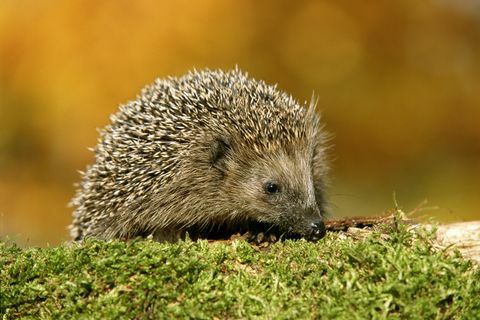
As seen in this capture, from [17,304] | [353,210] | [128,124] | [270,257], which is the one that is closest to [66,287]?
[17,304]

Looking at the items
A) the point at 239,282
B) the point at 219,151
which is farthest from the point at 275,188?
the point at 239,282

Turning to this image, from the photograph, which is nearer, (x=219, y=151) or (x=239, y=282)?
(x=239, y=282)

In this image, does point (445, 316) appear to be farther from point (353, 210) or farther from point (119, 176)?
point (353, 210)

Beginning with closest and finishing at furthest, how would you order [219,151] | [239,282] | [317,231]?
[239,282]
[317,231]
[219,151]

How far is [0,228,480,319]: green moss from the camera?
3998 millimetres

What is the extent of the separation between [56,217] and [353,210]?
274 inches

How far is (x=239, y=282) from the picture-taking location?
14.0 ft

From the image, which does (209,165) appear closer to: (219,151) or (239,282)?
(219,151)

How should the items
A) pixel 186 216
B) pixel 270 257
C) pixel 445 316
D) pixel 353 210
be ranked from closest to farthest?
Answer: pixel 445 316 < pixel 270 257 < pixel 186 216 < pixel 353 210

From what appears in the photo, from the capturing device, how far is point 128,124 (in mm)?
6859

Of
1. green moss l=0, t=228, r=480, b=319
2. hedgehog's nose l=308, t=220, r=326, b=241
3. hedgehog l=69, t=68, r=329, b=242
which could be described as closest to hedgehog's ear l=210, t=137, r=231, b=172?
hedgehog l=69, t=68, r=329, b=242

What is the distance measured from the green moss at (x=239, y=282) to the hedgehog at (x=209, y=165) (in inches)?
66.5

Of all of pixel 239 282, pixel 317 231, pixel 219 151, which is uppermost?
pixel 219 151

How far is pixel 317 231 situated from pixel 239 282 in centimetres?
138
